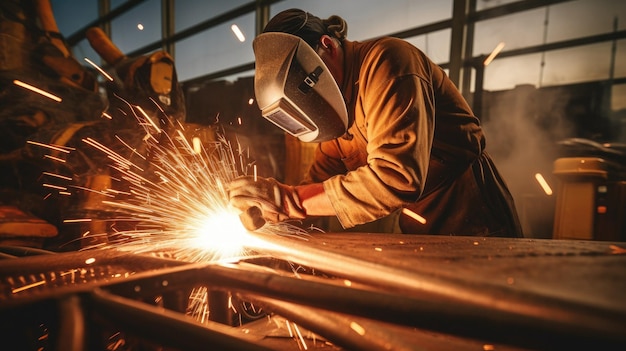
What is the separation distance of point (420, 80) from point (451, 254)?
0.76 m

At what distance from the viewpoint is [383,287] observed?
0.68 m

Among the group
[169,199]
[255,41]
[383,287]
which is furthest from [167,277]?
[169,199]

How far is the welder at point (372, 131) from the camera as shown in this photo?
1.26 metres

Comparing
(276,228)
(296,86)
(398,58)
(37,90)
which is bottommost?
A: (276,228)

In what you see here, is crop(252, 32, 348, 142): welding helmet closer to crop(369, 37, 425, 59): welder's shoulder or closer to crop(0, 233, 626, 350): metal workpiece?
crop(369, 37, 425, 59): welder's shoulder

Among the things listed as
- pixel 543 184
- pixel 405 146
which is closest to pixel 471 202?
pixel 405 146

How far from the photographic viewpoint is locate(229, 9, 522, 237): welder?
1257 millimetres

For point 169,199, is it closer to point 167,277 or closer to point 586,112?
point 167,277

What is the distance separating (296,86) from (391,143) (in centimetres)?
55

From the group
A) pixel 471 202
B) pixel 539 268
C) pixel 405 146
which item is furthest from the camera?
pixel 471 202

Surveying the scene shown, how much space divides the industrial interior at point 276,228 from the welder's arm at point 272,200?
122 millimetres

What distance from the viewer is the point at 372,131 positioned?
1.39 meters

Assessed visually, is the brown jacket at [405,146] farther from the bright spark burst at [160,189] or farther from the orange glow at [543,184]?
the orange glow at [543,184]

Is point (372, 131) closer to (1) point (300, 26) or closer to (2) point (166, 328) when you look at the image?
(1) point (300, 26)
